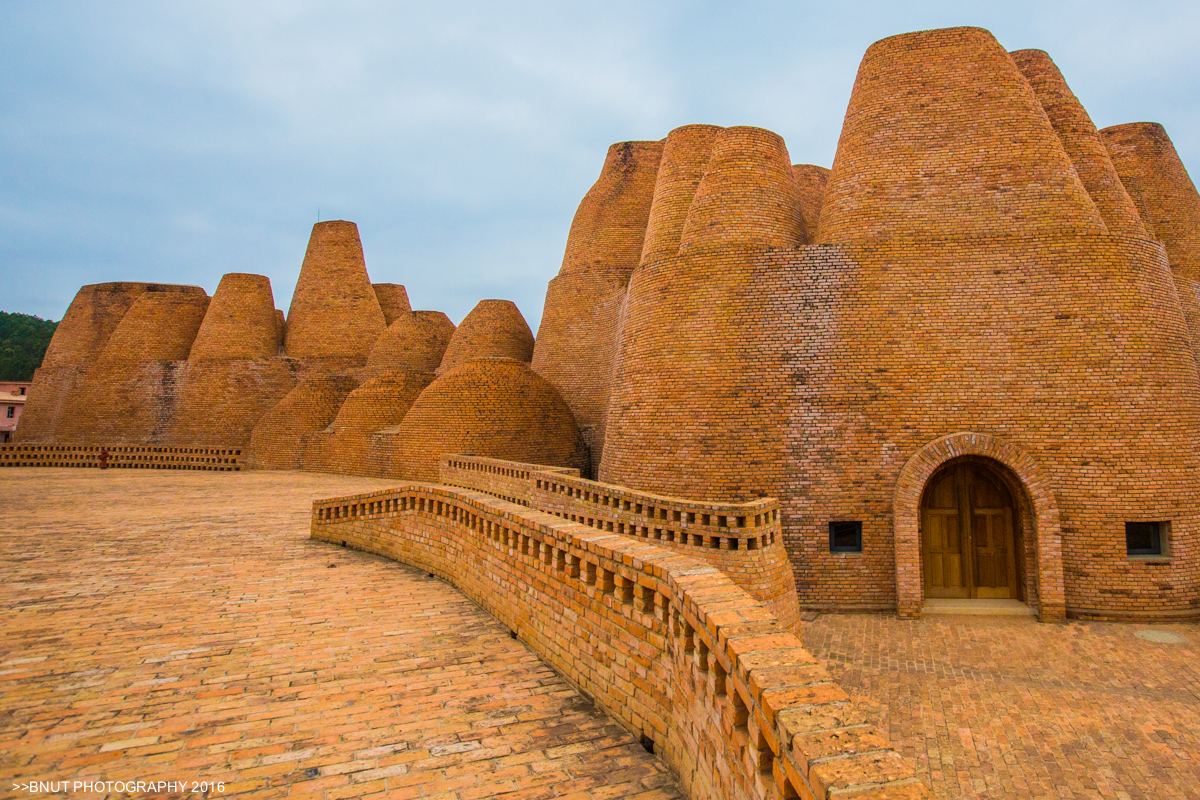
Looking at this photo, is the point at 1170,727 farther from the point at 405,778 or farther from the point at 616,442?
the point at 616,442

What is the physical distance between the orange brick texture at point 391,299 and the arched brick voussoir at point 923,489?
28.3 meters

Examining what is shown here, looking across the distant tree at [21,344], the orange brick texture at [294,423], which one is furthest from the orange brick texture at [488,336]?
the distant tree at [21,344]

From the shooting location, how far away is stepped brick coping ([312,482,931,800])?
2209 mm

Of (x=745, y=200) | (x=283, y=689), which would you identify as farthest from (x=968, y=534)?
(x=283, y=689)

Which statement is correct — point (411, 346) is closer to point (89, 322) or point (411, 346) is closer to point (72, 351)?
point (89, 322)

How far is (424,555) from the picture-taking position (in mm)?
8328

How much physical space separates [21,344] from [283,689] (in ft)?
226

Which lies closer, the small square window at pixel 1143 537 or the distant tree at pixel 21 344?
the small square window at pixel 1143 537

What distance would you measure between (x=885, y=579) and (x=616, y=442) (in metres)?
5.09

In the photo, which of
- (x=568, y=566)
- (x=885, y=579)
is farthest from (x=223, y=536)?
(x=885, y=579)

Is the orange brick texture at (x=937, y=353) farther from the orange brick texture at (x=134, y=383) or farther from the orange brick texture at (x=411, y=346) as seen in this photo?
the orange brick texture at (x=134, y=383)

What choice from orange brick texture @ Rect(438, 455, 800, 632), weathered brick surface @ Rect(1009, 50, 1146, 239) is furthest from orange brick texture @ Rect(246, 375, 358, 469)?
weathered brick surface @ Rect(1009, 50, 1146, 239)

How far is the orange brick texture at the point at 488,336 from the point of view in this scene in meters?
25.3

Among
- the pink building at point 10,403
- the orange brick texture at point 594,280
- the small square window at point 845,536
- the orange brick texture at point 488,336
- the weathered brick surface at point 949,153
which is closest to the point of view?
the small square window at point 845,536
